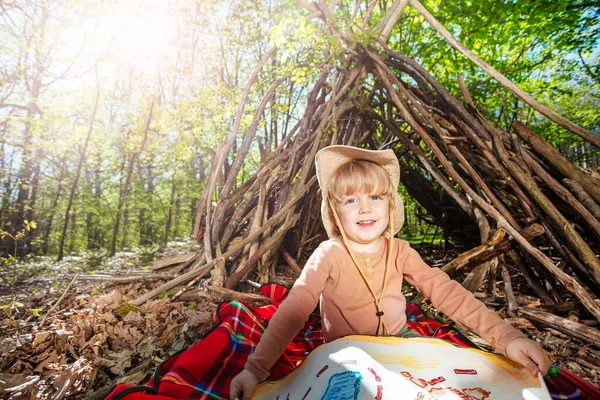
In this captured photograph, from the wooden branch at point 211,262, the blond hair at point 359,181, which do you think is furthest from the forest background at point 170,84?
the blond hair at point 359,181

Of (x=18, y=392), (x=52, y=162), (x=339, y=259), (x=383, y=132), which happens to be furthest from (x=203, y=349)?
(x=52, y=162)

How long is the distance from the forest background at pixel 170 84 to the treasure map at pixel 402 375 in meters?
2.35

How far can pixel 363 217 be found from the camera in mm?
1197

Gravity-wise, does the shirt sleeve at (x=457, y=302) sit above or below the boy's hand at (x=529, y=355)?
above

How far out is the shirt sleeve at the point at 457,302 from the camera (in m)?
0.99

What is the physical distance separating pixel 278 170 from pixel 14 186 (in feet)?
28.3

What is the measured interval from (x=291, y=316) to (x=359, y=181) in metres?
0.61

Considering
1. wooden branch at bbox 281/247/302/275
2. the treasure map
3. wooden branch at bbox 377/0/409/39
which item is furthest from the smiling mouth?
wooden branch at bbox 377/0/409/39

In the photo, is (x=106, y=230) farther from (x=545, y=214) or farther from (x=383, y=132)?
(x=545, y=214)

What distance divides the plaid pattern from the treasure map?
256mm

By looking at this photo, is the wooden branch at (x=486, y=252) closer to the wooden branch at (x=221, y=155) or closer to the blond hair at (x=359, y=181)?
the blond hair at (x=359, y=181)

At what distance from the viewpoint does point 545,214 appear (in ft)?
6.59

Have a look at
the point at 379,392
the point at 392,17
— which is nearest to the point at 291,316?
the point at 379,392

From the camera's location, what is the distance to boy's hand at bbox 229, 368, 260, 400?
35.5 inches
